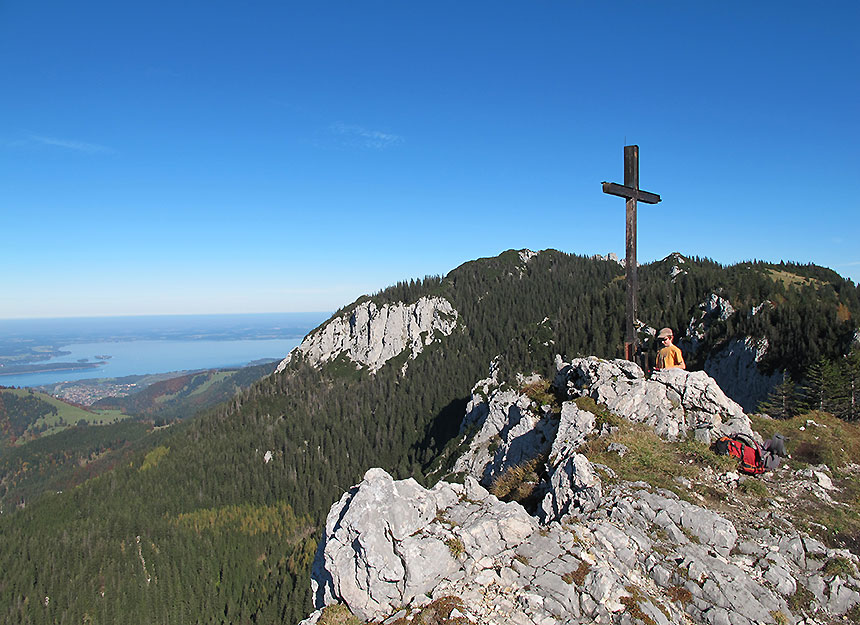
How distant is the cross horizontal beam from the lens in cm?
1638

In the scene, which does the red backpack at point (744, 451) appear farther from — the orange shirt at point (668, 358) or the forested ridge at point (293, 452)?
the forested ridge at point (293, 452)

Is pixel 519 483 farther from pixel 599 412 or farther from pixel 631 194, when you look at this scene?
pixel 631 194

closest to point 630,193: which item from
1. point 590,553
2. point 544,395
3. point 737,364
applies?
point 544,395

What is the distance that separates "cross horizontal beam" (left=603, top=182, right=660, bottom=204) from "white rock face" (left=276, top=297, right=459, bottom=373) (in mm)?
158817

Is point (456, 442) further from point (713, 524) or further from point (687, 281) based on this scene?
point (713, 524)

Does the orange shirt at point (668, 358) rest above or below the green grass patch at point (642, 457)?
above

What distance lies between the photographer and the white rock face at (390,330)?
585 ft

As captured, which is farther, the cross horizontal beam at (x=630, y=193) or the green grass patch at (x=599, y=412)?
the cross horizontal beam at (x=630, y=193)

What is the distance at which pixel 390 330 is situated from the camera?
181 metres

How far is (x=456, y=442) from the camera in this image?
321ft

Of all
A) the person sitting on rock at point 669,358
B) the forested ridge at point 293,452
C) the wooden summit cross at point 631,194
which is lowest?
the forested ridge at point 293,452

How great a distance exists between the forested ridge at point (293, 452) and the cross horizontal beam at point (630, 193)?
214 feet

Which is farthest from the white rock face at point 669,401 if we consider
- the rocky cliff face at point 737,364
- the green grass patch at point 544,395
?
the rocky cliff face at point 737,364

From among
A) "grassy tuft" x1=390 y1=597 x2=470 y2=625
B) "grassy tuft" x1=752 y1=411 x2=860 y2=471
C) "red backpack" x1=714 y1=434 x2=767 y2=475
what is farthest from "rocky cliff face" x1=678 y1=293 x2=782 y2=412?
"grassy tuft" x1=390 y1=597 x2=470 y2=625
